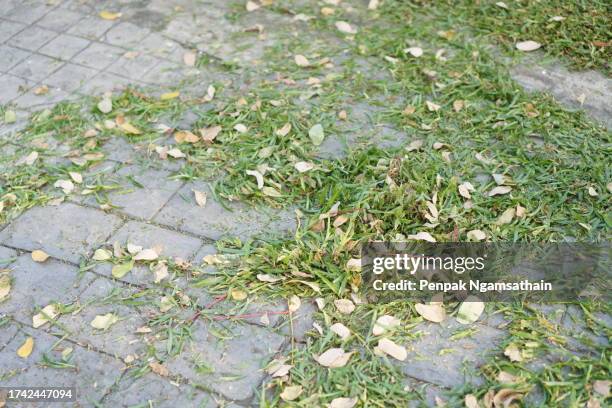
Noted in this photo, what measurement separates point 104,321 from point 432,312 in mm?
1176

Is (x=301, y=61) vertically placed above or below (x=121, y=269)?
above

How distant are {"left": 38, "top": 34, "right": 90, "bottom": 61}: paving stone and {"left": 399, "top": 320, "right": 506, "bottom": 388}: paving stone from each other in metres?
2.72

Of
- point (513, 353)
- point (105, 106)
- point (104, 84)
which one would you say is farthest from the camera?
point (104, 84)

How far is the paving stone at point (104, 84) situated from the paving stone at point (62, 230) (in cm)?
94

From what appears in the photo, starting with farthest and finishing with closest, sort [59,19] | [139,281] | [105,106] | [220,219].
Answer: [59,19], [105,106], [220,219], [139,281]

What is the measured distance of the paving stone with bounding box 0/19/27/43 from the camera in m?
4.30

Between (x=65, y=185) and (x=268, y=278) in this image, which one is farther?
(x=65, y=185)

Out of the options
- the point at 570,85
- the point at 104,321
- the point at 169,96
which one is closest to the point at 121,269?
the point at 104,321

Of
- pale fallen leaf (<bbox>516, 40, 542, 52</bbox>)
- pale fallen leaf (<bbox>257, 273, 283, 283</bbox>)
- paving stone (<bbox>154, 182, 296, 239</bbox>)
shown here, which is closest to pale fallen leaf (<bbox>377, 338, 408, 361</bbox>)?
pale fallen leaf (<bbox>257, 273, 283, 283</bbox>)

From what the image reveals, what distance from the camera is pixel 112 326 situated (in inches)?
102

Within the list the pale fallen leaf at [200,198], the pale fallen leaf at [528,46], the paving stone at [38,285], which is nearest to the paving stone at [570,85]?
the pale fallen leaf at [528,46]

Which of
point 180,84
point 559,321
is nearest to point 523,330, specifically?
point 559,321

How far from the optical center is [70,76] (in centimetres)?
397

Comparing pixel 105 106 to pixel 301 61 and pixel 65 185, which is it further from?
pixel 301 61
